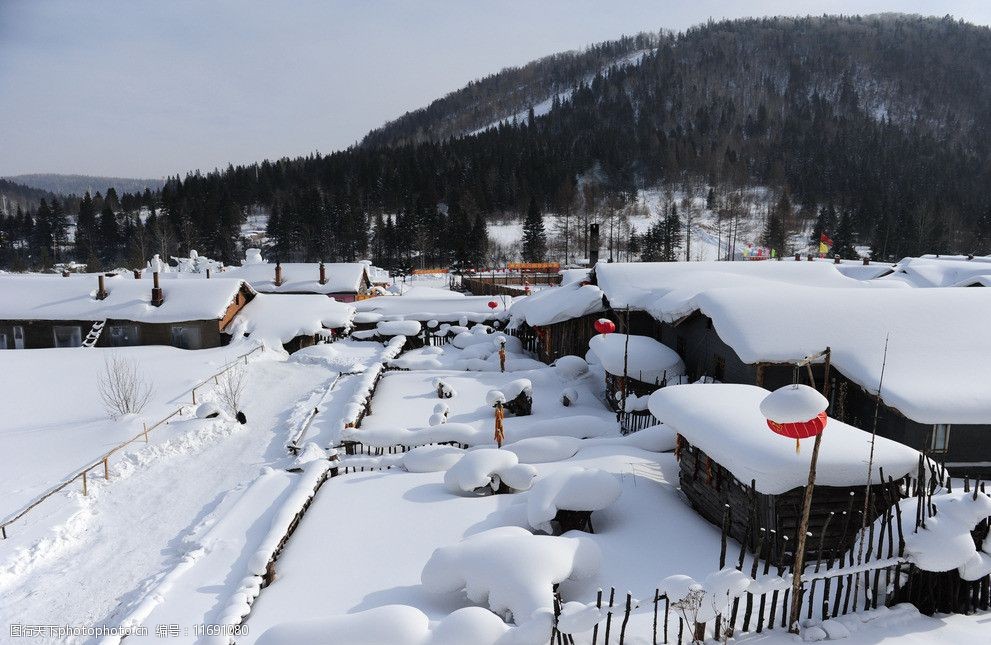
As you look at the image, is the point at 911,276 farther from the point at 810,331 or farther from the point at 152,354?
the point at 152,354

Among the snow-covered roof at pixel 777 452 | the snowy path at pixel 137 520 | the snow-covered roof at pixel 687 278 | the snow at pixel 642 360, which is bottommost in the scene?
the snowy path at pixel 137 520

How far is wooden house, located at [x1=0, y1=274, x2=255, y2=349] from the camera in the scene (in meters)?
31.1

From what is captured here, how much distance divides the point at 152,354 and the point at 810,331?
29.5 m

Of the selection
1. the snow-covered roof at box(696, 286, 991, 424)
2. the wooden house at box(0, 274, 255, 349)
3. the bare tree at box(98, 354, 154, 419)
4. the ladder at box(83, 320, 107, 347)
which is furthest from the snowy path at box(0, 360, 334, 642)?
the ladder at box(83, 320, 107, 347)

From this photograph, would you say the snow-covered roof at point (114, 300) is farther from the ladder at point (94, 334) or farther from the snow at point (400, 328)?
the snow at point (400, 328)

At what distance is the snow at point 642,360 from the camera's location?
748 inches

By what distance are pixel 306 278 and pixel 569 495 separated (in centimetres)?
4100

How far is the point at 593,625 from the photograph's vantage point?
6922 mm

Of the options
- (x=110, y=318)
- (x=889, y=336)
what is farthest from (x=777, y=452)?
(x=110, y=318)

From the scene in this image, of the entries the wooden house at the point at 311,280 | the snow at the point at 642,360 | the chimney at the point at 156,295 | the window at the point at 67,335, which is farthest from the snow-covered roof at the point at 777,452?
the wooden house at the point at 311,280

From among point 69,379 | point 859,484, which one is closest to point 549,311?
point 859,484

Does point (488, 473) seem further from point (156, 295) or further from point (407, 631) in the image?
point (156, 295)

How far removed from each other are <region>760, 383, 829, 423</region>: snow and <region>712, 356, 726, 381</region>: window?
37.6 ft

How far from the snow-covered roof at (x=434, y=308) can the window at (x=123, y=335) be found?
13.3 m
